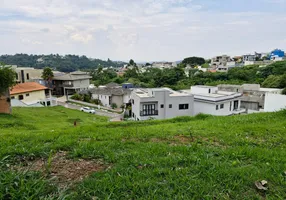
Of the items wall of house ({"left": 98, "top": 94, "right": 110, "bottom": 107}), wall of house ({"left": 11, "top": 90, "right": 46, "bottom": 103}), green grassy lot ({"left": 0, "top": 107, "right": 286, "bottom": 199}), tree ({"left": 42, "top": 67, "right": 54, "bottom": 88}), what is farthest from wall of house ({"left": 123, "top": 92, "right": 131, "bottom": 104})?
green grassy lot ({"left": 0, "top": 107, "right": 286, "bottom": 199})

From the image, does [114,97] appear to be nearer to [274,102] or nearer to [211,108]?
[211,108]

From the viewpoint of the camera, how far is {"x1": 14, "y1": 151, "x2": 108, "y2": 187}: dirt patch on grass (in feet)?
8.31

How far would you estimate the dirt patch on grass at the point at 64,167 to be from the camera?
2534 mm

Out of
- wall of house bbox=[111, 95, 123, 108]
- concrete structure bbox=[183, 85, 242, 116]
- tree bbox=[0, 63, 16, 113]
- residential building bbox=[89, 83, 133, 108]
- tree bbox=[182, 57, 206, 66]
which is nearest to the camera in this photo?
tree bbox=[0, 63, 16, 113]

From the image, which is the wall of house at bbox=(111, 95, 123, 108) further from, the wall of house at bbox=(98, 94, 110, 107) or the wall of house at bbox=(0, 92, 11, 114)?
the wall of house at bbox=(0, 92, 11, 114)

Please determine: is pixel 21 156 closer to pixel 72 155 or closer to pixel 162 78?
pixel 72 155

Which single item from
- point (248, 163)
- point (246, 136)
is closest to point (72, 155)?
point (248, 163)

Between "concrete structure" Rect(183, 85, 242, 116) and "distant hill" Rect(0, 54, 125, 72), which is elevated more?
"distant hill" Rect(0, 54, 125, 72)

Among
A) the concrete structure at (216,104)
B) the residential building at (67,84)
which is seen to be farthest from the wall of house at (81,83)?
the concrete structure at (216,104)

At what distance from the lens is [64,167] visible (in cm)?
284

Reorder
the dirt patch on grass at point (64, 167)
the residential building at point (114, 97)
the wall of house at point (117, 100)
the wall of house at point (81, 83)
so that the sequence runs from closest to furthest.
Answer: the dirt patch on grass at point (64, 167)
the residential building at point (114, 97)
the wall of house at point (117, 100)
the wall of house at point (81, 83)

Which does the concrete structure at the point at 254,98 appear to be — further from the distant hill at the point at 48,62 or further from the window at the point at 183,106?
the distant hill at the point at 48,62

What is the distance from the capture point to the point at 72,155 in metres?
3.24

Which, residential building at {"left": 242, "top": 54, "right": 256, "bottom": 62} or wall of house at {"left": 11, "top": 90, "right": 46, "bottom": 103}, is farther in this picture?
residential building at {"left": 242, "top": 54, "right": 256, "bottom": 62}
